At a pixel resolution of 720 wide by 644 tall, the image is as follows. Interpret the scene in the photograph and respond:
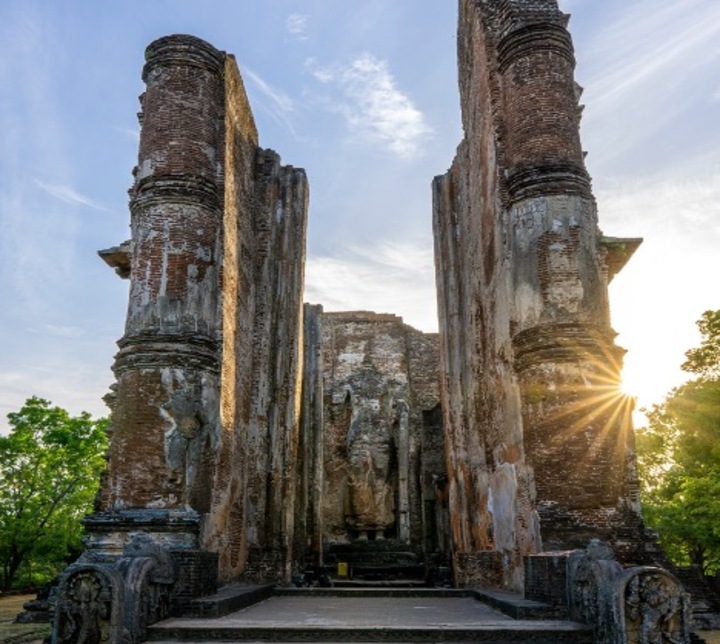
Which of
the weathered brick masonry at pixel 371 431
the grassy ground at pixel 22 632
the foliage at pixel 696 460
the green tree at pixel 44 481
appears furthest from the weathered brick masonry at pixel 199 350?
the green tree at pixel 44 481

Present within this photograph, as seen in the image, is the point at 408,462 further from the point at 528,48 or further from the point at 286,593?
the point at 528,48

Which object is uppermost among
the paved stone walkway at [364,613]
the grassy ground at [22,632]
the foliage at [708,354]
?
the foliage at [708,354]

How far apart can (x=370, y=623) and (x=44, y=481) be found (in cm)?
2045

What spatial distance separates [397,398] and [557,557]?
39.5 feet

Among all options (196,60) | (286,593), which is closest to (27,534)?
(286,593)

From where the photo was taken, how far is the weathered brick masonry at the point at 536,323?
6.65m

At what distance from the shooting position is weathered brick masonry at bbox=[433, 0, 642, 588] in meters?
6.65

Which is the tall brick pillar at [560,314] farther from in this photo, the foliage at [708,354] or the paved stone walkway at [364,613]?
the foliage at [708,354]

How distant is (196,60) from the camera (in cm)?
857

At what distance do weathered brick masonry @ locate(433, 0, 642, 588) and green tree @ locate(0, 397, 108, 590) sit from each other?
16067 millimetres

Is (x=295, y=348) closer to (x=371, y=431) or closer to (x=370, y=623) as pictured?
(x=370, y=623)

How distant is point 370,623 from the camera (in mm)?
5344

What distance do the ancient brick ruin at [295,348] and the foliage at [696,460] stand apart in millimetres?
7609

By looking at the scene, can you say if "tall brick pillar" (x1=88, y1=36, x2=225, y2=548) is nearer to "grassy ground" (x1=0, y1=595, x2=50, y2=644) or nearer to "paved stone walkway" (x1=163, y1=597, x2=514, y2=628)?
"grassy ground" (x1=0, y1=595, x2=50, y2=644)
